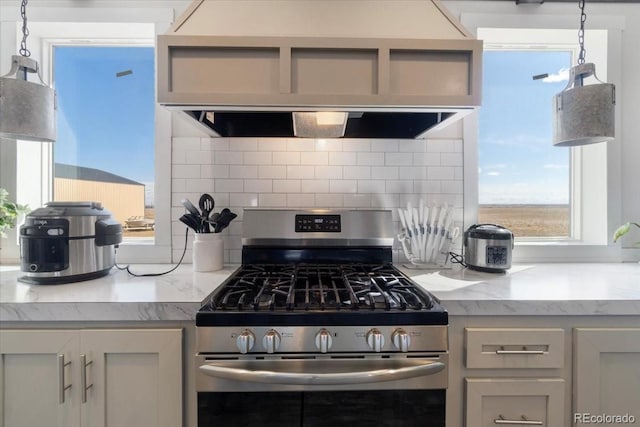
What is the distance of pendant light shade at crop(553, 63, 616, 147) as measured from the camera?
4.68 feet

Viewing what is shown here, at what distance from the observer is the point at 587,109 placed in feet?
4.71

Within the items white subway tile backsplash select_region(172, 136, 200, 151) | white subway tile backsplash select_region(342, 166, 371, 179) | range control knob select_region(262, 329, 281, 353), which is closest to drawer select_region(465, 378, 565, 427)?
range control knob select_region(262, 329, 281, 353)

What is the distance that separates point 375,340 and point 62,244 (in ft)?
4.12

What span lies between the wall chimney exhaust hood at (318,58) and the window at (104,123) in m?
0.76

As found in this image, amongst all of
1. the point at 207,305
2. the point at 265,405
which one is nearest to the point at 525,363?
the point at 265,405

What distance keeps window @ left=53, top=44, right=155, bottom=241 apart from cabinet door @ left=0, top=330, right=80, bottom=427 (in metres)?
0.87

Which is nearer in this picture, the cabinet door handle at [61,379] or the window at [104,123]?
the cabinet door handle at [61,379]

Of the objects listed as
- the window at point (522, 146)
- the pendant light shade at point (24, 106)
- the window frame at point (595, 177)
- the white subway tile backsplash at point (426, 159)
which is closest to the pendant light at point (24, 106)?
the pendant light shade at point (24, 106)

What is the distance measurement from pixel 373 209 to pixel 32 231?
→ 147 centimetres

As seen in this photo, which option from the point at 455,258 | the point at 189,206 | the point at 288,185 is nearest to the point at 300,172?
the point at 288,185

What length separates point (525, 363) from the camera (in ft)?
3.47

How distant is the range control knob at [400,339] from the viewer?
95 cm

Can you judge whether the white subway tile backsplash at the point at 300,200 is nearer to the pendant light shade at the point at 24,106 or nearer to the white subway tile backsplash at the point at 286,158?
the white subway tile backsplash at the point at 286,158

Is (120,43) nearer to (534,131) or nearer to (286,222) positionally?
(286,222)
